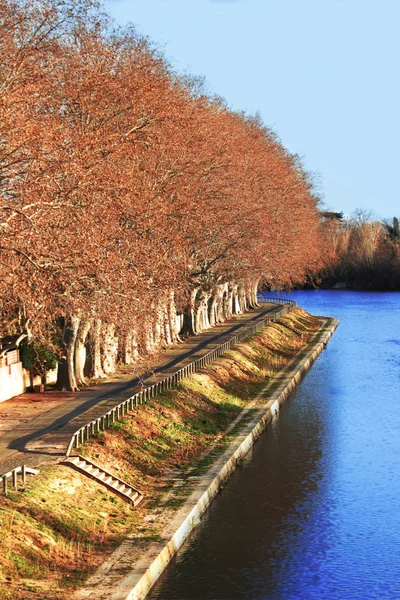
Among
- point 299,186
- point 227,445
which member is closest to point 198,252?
point 227,445

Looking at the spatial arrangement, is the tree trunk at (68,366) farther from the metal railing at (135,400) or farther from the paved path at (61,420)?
the metal railing at (135,400)

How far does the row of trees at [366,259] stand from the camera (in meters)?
158

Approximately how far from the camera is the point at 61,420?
3344 cm

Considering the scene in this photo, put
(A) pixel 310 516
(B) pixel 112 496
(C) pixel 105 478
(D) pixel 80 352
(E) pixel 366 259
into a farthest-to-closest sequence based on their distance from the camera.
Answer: (E) pixel 366 259, (D) pixel 80 352, (A) pixel 310 516, (C) pixel 105 478, (B) pixel 112 496

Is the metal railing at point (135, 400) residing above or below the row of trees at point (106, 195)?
below

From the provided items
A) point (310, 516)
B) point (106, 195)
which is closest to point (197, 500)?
point (310, 516)

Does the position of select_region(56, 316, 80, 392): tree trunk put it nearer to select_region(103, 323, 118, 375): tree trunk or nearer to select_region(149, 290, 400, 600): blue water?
select_region(103, 323, 118, 375): tree trunk

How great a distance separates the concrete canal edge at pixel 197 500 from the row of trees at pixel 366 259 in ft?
344

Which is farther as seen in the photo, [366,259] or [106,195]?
[366,259]

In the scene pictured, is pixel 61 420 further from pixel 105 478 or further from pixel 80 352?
pixel 80 352

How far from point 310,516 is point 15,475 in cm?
984

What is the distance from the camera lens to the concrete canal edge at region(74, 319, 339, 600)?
21987mm

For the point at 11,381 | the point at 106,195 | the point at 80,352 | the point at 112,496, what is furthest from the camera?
the point at 80,352

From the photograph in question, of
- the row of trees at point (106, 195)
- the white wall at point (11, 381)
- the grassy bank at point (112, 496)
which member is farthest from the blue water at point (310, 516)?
the white wall at point (11, 381)
